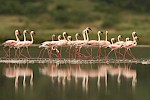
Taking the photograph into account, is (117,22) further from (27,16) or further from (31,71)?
(31,71)

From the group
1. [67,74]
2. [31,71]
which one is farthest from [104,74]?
[31,71]

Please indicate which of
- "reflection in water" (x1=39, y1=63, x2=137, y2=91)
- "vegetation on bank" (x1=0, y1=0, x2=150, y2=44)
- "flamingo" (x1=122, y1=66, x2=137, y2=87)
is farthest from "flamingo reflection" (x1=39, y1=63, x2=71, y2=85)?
"vegetation on bank" (x1=0, y1=0, x2=150, y2=44)

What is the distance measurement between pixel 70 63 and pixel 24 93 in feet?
21.8

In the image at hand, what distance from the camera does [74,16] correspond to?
3422 cm

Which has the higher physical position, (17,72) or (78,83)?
(17,72)

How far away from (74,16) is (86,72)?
18.6 m

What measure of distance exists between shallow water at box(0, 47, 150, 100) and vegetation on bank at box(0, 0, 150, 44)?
44.6 feet

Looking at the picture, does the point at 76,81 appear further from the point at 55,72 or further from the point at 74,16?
the point at 74,16

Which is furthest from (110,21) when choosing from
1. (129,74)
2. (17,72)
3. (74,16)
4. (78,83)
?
(78,83)

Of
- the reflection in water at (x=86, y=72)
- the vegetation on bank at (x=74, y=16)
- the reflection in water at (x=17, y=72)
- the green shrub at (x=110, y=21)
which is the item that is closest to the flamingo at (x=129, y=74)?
the reflection in water at (x=86, y=72)

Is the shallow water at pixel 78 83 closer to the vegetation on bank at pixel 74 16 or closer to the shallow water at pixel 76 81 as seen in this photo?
the shallow water at pixel 76 81

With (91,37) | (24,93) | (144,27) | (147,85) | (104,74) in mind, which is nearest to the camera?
(24,93)

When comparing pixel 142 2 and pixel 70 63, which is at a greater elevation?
pixel 142 2

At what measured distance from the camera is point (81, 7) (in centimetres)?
3581
